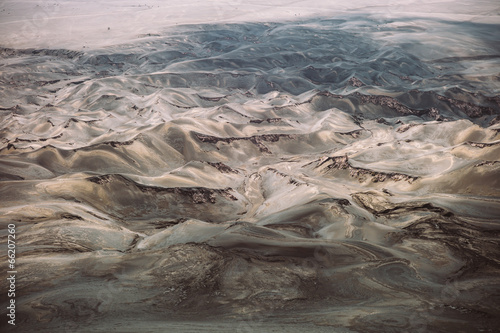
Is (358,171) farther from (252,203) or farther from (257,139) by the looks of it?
(257,139)

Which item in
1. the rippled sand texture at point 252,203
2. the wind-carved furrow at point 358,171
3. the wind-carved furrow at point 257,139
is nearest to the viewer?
the rippled sand texture at point 252,203

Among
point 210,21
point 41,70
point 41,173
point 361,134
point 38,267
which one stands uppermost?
point 210,21

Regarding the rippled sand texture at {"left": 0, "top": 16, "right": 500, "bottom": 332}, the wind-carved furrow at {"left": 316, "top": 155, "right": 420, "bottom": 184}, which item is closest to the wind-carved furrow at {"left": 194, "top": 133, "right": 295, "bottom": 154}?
the rippled sand texture at {"left": 0, "top": 16, "right": 500, "bottom": 332}

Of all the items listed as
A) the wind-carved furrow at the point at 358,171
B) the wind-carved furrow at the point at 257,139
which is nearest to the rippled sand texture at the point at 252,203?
the wind-carved furrow at the point at 358,171

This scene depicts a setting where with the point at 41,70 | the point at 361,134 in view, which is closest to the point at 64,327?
the point at 361,134

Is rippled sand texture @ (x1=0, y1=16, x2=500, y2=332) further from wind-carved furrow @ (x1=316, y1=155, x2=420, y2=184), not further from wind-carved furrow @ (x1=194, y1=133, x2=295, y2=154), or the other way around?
wind-carved furrow @ (x1=194, y1=133, x2=295, y2=154)

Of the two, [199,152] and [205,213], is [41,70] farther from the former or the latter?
[205,213]

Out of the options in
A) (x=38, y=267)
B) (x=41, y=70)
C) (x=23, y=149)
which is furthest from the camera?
(x=41, y=70)

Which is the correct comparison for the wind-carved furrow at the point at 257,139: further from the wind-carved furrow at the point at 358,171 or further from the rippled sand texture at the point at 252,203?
the wind-carved furrow at the point at 358,171
